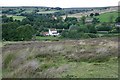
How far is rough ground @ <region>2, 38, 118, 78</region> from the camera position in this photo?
9320mm

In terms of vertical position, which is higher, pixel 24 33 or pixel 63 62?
pixel 63 62

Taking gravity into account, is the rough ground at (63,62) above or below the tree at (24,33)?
above

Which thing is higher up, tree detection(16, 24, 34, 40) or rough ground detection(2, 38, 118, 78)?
rough ground detection(2, 38, 118, 78)

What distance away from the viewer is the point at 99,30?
45.4m

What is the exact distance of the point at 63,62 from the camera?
449 inches

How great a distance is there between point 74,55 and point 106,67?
9.60 feet

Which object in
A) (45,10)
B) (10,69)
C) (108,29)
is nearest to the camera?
(10,69)

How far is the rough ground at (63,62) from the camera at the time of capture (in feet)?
30.6

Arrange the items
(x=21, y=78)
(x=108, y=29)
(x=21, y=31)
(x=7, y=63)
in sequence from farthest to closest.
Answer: (x=108, y=29) → (x=21, y=31) → (x=7, y=63) → (x=21, y=78)

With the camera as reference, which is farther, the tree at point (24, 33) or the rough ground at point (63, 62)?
the tree at point (24, 33)

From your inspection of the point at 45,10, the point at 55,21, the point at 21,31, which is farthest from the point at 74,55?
the point at 45,10

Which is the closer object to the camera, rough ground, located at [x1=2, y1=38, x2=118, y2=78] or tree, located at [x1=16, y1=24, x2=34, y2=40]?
rough ground, located at [x1=2, y1=38, x2=118, y2=78]

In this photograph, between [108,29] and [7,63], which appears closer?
[7,63]

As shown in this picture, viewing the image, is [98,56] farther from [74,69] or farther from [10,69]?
[10,69]
